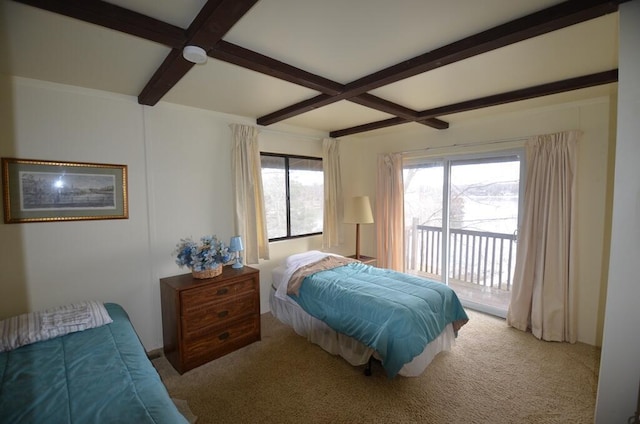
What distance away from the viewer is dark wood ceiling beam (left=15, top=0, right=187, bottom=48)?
3.90ft

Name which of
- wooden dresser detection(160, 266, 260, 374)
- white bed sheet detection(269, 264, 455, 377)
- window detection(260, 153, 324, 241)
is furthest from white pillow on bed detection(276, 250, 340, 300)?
window detection(260, 153, 324, 241)

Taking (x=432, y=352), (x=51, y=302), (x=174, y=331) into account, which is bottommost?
(x=432, y=352)

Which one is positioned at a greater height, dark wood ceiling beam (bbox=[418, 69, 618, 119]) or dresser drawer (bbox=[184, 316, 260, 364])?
dark wood ceiling beam (bbox=[418, 69, 618, 119])

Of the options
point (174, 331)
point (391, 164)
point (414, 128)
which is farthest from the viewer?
point (391, 164)

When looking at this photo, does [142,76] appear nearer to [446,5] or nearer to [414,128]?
[446,5]

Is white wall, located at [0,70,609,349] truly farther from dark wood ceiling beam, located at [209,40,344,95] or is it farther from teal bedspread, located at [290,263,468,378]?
dark wood ceiling beam, located at [209,40,344,95]

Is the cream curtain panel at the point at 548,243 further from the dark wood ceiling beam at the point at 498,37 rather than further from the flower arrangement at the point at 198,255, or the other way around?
the flower arrangement at the point at 198,255

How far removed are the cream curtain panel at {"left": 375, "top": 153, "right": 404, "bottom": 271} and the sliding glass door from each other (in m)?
0.21

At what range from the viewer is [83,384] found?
1315mm

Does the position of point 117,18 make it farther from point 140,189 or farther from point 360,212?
point 360,212

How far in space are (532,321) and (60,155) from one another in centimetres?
460

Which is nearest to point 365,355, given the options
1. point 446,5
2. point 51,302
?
point 446,5

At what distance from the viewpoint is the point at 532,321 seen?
2.96m

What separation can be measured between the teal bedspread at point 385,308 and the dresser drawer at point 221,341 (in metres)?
0.53
